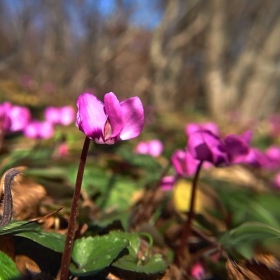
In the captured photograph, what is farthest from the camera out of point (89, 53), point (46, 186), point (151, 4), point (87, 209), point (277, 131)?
point (151, 4)

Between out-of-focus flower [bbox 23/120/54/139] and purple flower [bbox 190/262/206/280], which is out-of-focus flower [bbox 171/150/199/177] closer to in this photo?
purple flower [bbox 190/262/206/280]

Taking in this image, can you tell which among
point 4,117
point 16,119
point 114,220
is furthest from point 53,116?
point 114,220

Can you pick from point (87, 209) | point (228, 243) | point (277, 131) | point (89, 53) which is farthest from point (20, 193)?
point (277, 131)

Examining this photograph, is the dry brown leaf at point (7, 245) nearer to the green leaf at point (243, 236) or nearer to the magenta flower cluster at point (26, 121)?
the green leaf at point (243, 236)

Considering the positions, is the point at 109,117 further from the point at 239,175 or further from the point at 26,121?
the point at 239,175

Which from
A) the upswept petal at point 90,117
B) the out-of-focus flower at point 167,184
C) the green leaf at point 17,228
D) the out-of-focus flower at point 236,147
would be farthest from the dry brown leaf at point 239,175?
the upswept petal at point 90,117

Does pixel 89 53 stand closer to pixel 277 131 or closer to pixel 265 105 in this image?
pixel 277 131
